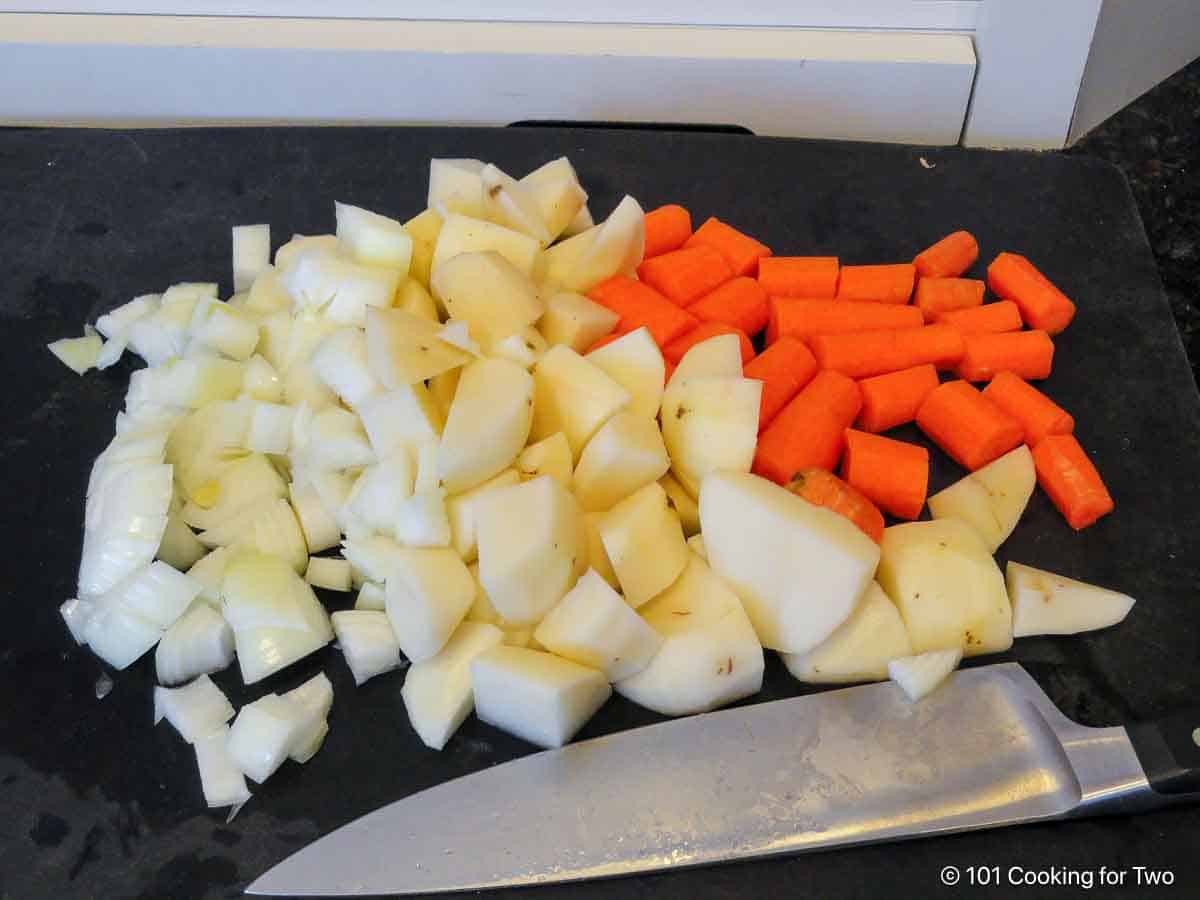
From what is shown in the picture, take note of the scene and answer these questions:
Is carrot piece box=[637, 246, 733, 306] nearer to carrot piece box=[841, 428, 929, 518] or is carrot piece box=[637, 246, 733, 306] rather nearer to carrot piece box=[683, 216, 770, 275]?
carrot piece box=[683, 216, 770, 275]

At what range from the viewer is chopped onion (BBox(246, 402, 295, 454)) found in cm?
149

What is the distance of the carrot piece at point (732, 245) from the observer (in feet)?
5.62

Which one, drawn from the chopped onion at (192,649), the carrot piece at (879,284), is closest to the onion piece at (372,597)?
the chopped onion at (192,649)

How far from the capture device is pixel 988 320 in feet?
5.36

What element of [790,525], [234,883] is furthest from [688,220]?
[234,883]

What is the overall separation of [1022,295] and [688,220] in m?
0.50

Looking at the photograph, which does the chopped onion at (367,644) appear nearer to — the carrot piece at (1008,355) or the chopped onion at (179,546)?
the chopped onion at (179,546)

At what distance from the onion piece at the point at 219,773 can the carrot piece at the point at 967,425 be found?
979mm

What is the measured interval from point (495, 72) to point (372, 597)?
3.32 feet

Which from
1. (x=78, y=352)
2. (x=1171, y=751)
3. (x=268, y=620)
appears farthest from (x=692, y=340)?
(x=78, y=352)

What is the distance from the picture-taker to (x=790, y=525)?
1288mm

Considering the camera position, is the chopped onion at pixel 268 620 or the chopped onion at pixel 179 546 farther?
the chopped onion at pixel 179 546

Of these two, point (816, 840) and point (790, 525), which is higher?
point (790, 525)

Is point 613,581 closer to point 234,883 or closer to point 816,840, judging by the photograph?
point 816,840
